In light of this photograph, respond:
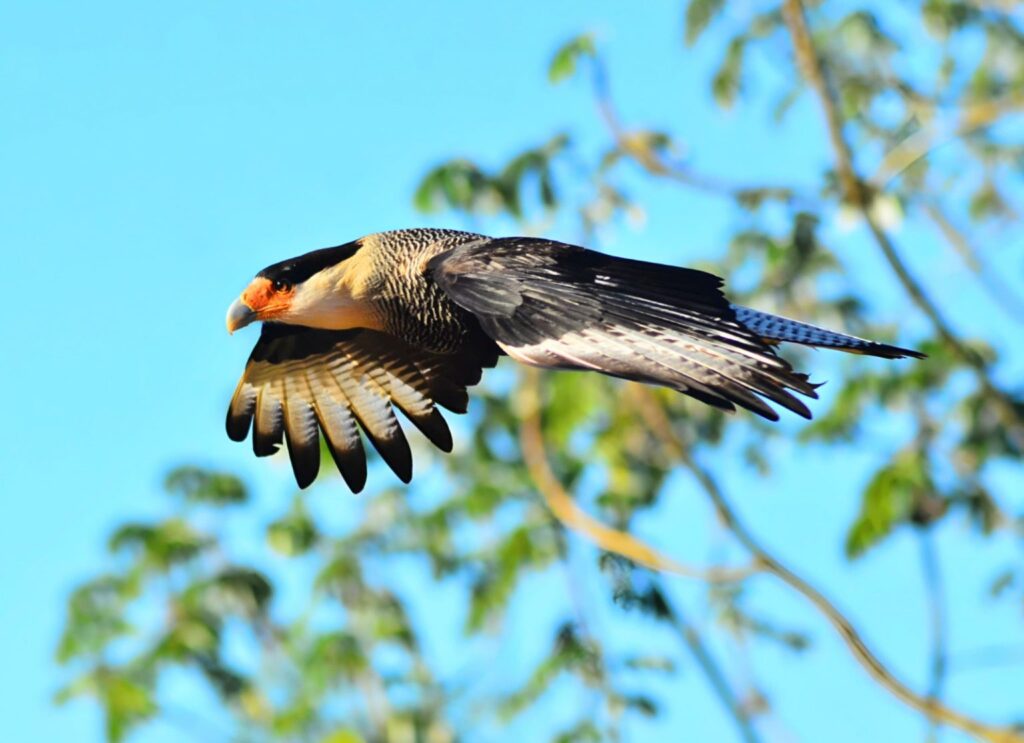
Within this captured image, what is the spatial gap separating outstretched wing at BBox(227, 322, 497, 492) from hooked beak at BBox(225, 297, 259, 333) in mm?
481

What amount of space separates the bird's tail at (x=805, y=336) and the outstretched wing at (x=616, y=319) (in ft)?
0.56

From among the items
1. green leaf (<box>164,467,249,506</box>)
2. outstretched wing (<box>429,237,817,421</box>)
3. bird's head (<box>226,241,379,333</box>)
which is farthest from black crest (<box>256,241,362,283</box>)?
green leaf (<box>164,467,249,506</box>)

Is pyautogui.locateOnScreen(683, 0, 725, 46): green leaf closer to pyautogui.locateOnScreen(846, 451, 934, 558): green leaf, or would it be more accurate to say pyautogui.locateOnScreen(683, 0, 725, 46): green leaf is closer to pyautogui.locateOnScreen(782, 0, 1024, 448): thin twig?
pyautogui.locateOnScreen(782, 0, 1024, 448): thin twig

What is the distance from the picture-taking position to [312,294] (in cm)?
482

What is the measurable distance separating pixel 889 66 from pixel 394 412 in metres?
4.86

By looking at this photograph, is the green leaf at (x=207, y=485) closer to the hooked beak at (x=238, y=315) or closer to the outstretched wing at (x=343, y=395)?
the outstretched wing at (x=343, y=395)

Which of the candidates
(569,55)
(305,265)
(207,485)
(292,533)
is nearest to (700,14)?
(569,55)

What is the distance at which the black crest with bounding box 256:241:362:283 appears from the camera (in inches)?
191

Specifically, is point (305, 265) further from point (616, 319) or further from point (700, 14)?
point (700, 14)

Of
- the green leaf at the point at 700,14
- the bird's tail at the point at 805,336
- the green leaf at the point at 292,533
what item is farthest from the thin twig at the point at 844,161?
the green leaf at the point at 292,533

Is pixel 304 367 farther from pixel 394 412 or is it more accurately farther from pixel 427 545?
pixel 427 545

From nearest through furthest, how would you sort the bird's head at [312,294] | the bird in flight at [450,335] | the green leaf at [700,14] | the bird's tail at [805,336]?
the bird in flight at [450,335] < the bird's tail at [805,336] < the bird's head at [312,294] < the green leaf at [700,14]

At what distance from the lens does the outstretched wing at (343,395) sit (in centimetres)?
526

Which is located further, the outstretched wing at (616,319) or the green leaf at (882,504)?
the green leaf at (882,504)
